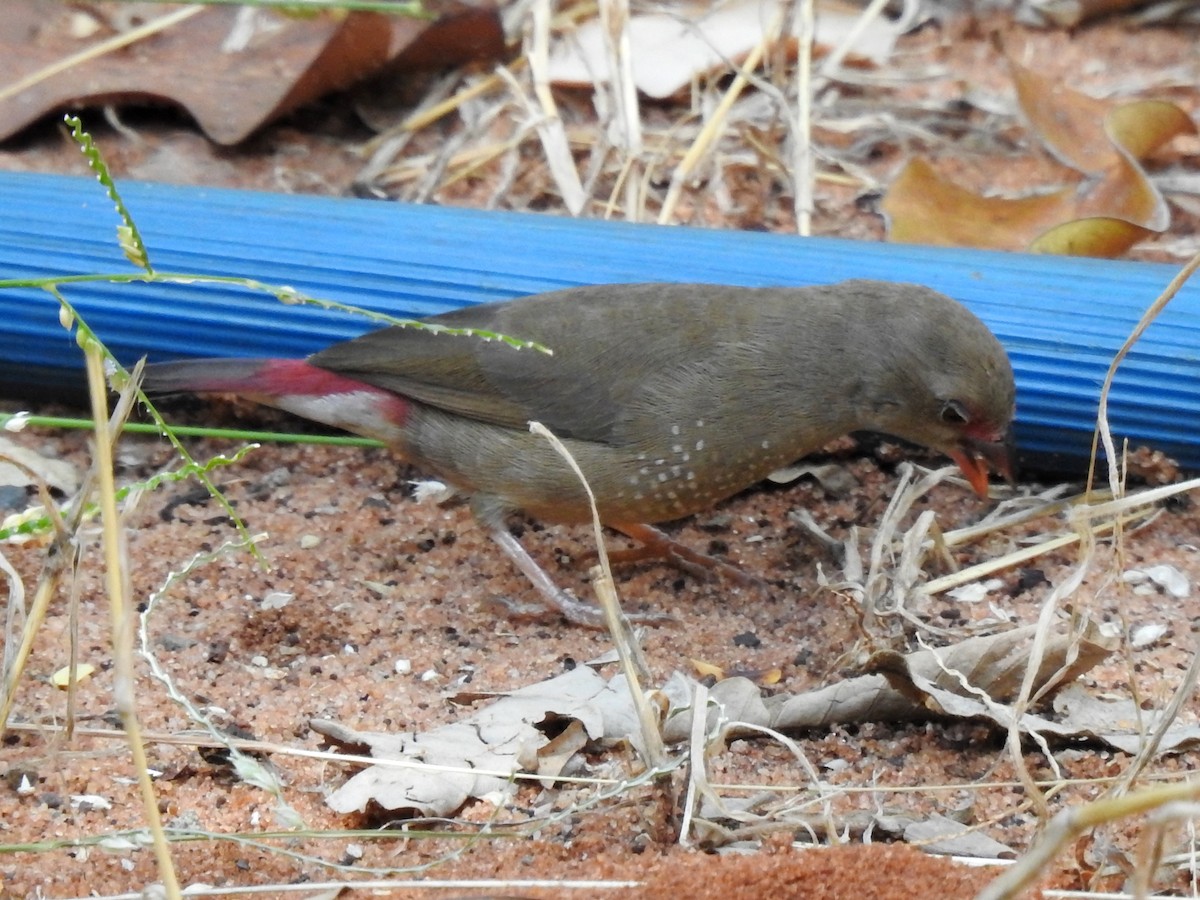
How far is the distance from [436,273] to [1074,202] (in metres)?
2.08

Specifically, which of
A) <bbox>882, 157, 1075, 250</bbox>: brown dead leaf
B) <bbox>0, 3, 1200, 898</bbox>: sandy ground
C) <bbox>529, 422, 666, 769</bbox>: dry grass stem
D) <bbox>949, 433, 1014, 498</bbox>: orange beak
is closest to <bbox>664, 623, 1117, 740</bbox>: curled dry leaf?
<bbox>0, 3, 1200, 898</bbox>: sandy ground

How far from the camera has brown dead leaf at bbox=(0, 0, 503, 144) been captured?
535 cm

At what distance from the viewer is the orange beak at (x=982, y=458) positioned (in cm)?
360

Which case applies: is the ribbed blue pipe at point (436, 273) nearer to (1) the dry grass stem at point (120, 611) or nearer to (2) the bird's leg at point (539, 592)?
(2) the bird's leg at point (539, 592)

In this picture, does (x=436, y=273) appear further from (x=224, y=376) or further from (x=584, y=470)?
(x=584, y=470)

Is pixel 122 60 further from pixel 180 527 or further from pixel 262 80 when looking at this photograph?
pixel 180 527

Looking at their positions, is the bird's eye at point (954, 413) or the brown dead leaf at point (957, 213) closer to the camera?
the bird's eye at point (954, 413)

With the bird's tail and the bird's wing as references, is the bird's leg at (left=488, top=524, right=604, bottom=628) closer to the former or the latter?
the bird's wing

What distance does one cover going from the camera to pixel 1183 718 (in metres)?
2.88

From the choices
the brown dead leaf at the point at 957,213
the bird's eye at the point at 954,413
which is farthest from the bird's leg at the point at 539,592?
the brown dead leaf at the point at 957,213

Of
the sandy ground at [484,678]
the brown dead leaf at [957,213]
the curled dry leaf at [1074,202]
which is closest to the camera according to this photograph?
the sandy ground at [484,678]

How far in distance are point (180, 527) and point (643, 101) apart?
8.75ft

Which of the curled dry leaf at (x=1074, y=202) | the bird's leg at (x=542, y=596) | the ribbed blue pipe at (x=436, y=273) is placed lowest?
the bird's leg at (x=542, y=596)

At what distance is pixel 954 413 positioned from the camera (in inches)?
138
